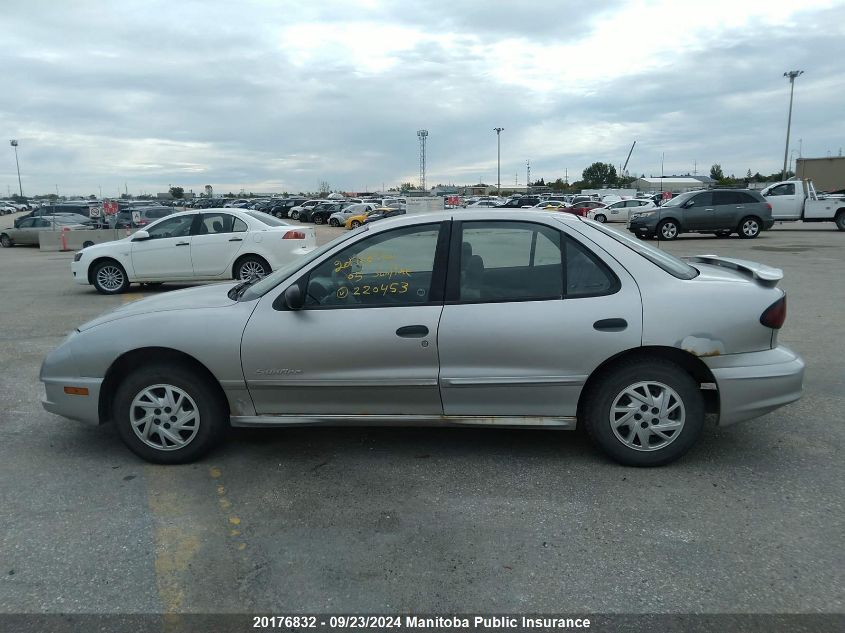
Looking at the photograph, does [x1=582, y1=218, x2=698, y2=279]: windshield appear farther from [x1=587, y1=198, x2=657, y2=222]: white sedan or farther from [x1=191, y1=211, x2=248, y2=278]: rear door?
[x1=587, y1=198, x2=657, y2=222]: white sedan

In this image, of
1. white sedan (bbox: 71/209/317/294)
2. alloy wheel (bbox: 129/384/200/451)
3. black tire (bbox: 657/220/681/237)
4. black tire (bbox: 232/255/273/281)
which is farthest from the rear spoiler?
black tire (bbox: 657/220/681/237)

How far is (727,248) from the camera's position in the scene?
20.0 meters

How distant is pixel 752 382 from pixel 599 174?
132130 mm

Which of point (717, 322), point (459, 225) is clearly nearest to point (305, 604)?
point (459, 225)

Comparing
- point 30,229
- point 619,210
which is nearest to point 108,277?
point 30,229

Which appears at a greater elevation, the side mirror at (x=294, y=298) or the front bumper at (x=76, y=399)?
the side mirror at (x=294, y=298)

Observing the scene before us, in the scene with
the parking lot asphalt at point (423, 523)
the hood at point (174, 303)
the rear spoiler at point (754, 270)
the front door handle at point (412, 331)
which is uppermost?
the rear spoiler at point (754, 270)

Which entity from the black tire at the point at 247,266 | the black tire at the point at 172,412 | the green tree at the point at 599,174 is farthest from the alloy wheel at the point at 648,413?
the green tree at the point at 599,174

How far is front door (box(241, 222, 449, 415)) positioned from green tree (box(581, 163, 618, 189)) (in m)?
126

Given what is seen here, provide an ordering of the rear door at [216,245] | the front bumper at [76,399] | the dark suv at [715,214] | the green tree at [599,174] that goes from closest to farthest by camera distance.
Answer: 1. the front bumper at [76,399]
2. the rear door at [216,245]
3. the dark suv at [715,214]
4. the green tree at [599,174]

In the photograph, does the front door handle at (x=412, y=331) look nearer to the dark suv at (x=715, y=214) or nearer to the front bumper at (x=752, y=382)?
the front bumper at (x=752, y=382)

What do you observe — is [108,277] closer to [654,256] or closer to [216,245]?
[216,245]

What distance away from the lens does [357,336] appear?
13.1 feet

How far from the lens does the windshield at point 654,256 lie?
4.12 meters
